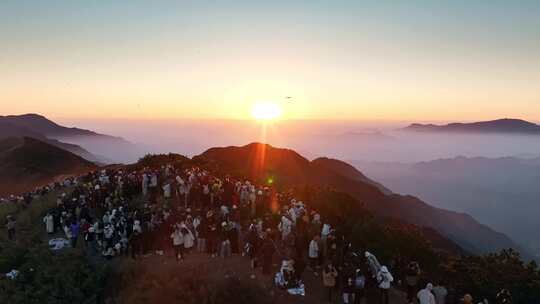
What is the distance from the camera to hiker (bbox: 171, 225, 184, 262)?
15247 mm

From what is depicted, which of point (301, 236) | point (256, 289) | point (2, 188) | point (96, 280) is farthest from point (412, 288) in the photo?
point (2, 188)

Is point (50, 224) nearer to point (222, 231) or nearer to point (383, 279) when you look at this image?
point (222, 231)

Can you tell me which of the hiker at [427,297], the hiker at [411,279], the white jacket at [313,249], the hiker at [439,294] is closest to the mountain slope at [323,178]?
the white jacket at [313,249]

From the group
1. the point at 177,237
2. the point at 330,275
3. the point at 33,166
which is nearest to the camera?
the point at 330,275

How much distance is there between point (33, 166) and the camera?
66250mm

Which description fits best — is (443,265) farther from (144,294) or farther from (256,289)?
(144,294)

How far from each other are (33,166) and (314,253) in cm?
6448

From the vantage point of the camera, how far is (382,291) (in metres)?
13.0

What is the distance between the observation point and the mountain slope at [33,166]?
2313 inches

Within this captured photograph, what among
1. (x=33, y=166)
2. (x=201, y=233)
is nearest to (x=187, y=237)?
(x=201, y=233)

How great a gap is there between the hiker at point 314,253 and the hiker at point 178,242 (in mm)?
4709

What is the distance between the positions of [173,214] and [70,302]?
4592mm

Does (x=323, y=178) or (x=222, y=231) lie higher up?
(x=222, y=231)

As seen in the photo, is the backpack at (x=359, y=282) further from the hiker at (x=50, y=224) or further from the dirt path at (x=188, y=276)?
the hiker at (x=50, y=224)
